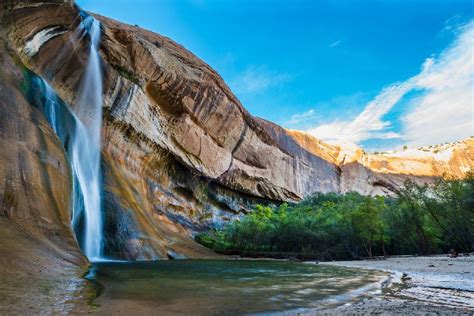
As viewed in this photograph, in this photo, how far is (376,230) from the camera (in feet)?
91.0

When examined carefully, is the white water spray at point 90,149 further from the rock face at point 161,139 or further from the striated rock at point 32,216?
the striated rock at point 32,216

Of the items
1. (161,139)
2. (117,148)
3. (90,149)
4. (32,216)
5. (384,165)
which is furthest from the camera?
(384,165)

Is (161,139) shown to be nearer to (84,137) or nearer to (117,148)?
(117,148)

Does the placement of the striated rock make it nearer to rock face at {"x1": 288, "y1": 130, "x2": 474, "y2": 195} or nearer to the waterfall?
the waterfall

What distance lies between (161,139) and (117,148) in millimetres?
5932

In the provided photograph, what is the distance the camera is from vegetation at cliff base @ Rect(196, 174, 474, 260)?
26.1 m

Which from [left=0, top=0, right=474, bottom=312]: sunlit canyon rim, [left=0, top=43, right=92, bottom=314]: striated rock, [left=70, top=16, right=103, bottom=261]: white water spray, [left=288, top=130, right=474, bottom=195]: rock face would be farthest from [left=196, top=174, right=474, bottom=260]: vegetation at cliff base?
[left=288, top=130, right=474, bottom=195]: rock face

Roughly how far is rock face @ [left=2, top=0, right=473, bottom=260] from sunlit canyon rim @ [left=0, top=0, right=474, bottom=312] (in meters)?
0.12

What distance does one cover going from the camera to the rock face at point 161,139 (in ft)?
69.8

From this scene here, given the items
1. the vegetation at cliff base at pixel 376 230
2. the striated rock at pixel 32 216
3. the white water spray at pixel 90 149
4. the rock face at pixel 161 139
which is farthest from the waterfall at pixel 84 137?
the vegetation at cliff base at pixel 376 230

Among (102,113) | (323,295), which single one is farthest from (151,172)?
(323,295)

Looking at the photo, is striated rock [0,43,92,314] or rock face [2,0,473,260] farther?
rock face [2,0,473,260]

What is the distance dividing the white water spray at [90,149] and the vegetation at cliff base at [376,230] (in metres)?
16.9

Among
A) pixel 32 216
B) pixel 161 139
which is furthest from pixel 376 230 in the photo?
pixel 32 216
